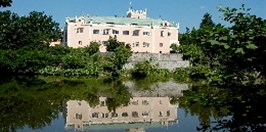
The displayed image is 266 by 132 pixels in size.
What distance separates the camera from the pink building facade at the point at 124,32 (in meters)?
64.1

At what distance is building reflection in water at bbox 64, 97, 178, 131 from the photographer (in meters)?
19.0

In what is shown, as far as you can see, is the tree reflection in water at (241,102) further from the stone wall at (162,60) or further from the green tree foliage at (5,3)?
the stone wall at (162,60)

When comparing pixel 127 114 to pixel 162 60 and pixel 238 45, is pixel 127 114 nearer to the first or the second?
pixel 238 45

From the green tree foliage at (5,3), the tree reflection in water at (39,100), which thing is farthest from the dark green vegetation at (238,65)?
the green tree foliage at (5,3)

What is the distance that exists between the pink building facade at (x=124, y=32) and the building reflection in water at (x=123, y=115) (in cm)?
3672

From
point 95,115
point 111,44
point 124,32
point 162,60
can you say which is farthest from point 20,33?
point 95,115

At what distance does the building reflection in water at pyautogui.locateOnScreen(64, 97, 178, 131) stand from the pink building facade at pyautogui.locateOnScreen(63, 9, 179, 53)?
120ft

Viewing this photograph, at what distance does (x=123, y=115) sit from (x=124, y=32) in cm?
4539

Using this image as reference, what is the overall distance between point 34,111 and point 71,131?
562cm

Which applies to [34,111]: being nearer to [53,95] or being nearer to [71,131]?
[71,131]

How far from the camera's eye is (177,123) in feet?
63.9

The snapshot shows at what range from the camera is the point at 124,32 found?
66.8 m

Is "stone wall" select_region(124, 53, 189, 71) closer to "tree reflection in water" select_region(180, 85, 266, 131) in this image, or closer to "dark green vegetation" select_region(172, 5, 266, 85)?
"tree reflection in water" select_region(180, 85, 266, 131)

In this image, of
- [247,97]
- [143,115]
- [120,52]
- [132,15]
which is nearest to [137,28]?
[132,15]
